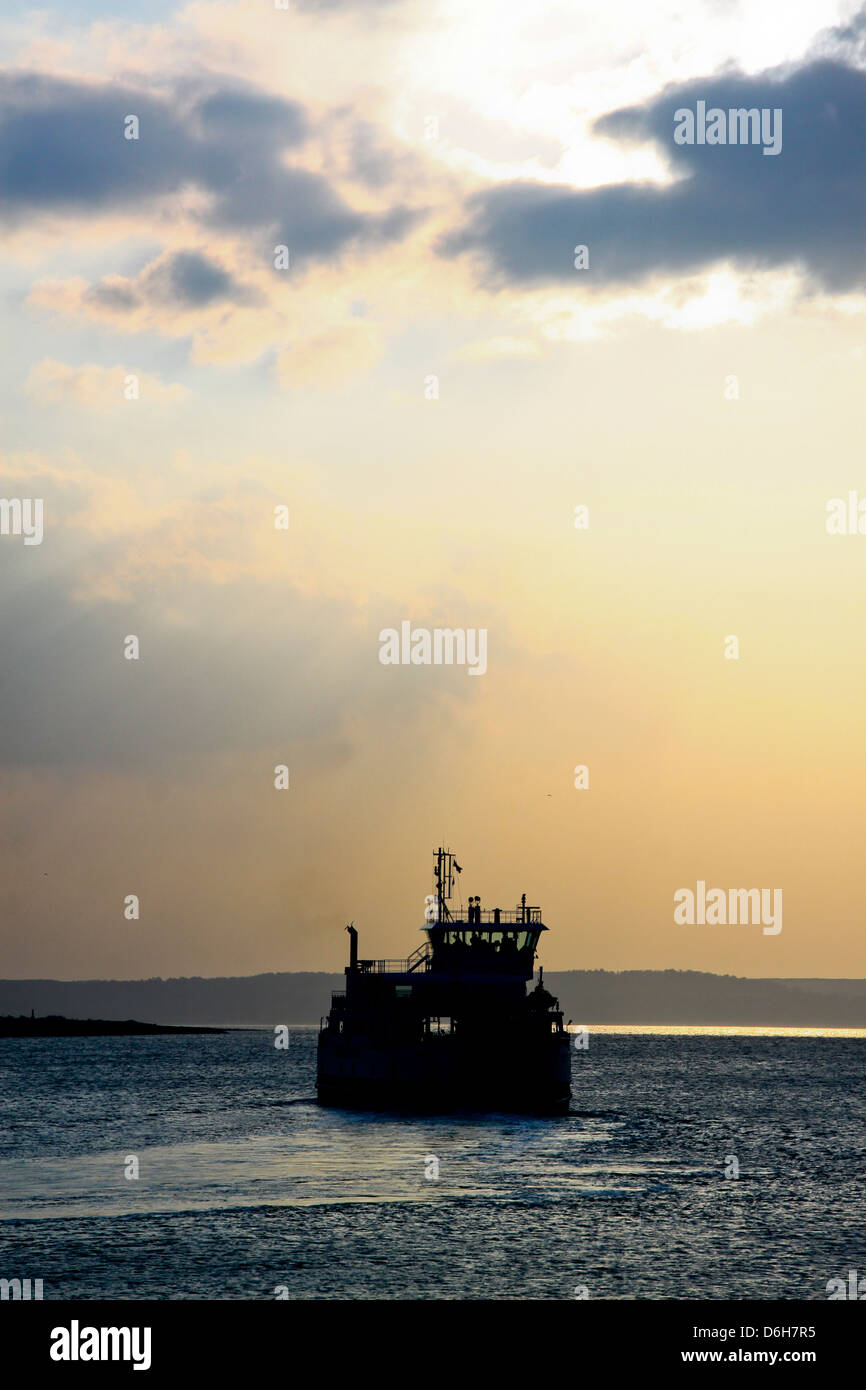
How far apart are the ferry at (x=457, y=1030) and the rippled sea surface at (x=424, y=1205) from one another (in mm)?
1783

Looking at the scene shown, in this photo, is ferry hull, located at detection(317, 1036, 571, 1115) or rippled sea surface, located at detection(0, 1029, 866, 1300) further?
ferry hull, located at detection(317, 1036, 571, 1115)

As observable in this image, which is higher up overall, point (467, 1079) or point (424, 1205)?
point (467, 1079)

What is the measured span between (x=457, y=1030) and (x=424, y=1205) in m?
26.8

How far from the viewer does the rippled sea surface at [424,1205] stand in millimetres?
39906

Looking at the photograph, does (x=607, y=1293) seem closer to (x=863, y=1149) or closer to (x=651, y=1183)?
(x=651, y=1183)

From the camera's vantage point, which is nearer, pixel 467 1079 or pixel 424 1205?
pixel 424 1205

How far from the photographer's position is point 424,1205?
5166 centimetres

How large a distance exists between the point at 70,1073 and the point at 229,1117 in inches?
3330

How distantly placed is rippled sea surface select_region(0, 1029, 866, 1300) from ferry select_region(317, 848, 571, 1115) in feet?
5.85

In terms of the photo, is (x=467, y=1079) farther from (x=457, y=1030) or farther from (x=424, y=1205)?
(x=424, y=1205)

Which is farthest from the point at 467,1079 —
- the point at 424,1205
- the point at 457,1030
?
the point at 424,1205

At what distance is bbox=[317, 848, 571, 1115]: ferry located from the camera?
77.3m

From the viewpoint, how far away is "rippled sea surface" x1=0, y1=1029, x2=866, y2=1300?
39906mm

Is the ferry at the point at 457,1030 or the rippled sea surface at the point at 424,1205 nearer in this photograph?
the rippled sea surface at the point at 424,1205
